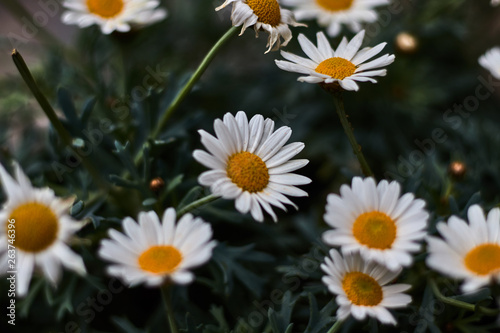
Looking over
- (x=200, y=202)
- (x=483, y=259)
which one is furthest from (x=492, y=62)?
(x=200, y=202)

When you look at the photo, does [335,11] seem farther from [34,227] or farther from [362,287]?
[34,227]

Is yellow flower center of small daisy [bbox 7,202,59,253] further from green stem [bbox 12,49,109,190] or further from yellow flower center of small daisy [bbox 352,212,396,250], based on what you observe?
yellow flower center of small daisy [bbox 352,212,396,250]

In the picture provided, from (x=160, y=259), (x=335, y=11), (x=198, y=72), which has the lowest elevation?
(x=160, y=259)

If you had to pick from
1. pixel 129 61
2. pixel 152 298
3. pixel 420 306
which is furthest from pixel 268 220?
pixel 129 61

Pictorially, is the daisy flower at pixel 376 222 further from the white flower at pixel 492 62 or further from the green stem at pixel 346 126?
the white flower at pixel 492 62

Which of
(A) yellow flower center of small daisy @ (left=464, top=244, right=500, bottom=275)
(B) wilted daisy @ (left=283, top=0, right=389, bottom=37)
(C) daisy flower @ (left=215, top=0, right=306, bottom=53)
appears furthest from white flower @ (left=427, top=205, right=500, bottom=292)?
(B) wilted daisy @ (left=283, top=0, right=389, bottom=37)
